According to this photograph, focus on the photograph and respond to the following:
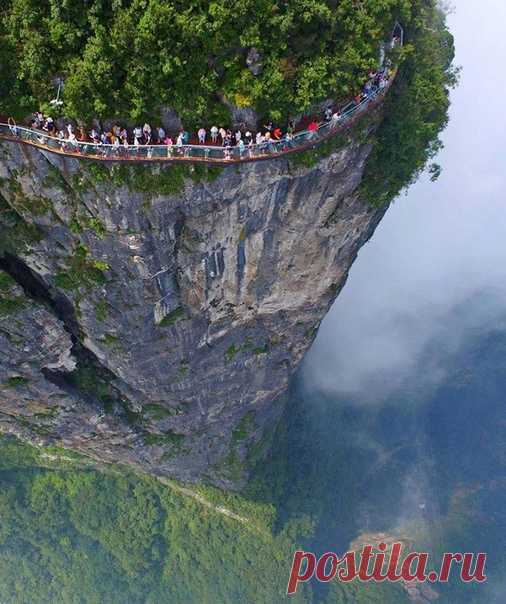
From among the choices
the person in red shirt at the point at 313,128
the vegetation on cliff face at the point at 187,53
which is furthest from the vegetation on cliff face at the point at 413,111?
the person in red shirt at the point at 313,128

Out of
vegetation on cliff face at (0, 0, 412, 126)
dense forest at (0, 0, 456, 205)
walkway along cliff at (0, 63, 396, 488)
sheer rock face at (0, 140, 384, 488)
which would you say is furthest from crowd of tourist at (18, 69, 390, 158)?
sheer rock face at (0, 140, 384, 488)

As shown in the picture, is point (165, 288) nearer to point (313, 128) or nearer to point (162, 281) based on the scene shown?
point (162, 281)

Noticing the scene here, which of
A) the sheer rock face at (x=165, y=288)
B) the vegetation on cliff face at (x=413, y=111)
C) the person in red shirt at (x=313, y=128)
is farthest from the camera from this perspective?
the vegetation on cliff face at (x=413, y=111)

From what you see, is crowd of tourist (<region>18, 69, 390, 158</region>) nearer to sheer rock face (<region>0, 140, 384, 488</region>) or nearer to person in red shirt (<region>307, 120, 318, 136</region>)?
person in red shirt (<region>307, 120, 318, 136</region>)

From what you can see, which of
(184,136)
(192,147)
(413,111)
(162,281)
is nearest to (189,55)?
(184,136)

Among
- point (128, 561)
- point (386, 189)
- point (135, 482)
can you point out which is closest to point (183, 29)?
point (386, 189)

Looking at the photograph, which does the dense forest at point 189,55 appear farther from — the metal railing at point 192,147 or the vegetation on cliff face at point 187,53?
the metal railing at point 192,147
